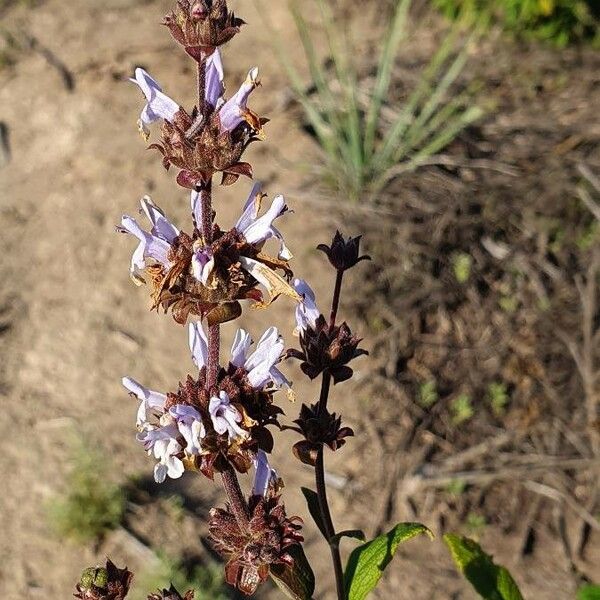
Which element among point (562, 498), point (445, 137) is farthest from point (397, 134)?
point (562, 498)

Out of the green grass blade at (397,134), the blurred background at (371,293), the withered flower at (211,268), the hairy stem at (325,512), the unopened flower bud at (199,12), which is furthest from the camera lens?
the green grass blade at (397,134)

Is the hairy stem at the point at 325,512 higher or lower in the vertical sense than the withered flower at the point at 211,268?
lower

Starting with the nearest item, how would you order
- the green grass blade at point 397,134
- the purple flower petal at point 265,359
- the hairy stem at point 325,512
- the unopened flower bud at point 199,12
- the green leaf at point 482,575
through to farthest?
the unopened flower bud at point 199,12
the purple flower petal at point 265,359
the hairy stem at point 325,512
the green leaf at point 482,575
the green grass blade at point 397,134

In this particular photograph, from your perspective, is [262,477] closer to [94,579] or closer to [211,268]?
[94,579]

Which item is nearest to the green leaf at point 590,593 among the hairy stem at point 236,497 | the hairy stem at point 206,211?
the hairy stem at point 236,497

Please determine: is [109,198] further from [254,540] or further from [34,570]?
[254,540]

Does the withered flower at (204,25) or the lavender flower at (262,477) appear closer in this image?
the withered flower at (204,25)

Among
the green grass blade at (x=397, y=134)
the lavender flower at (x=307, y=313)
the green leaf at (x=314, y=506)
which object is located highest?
the green grass blade at (x=397, y=134)

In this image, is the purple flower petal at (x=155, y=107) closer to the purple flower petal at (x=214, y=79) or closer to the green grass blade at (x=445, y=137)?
the purple flower petal at (x=214, y=79)

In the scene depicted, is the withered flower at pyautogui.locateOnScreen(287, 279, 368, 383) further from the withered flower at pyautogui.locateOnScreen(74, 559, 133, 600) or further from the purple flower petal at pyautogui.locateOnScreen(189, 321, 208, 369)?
the withered flower at pyautogui.locateOnScreen(74, 559, 133, 600)
